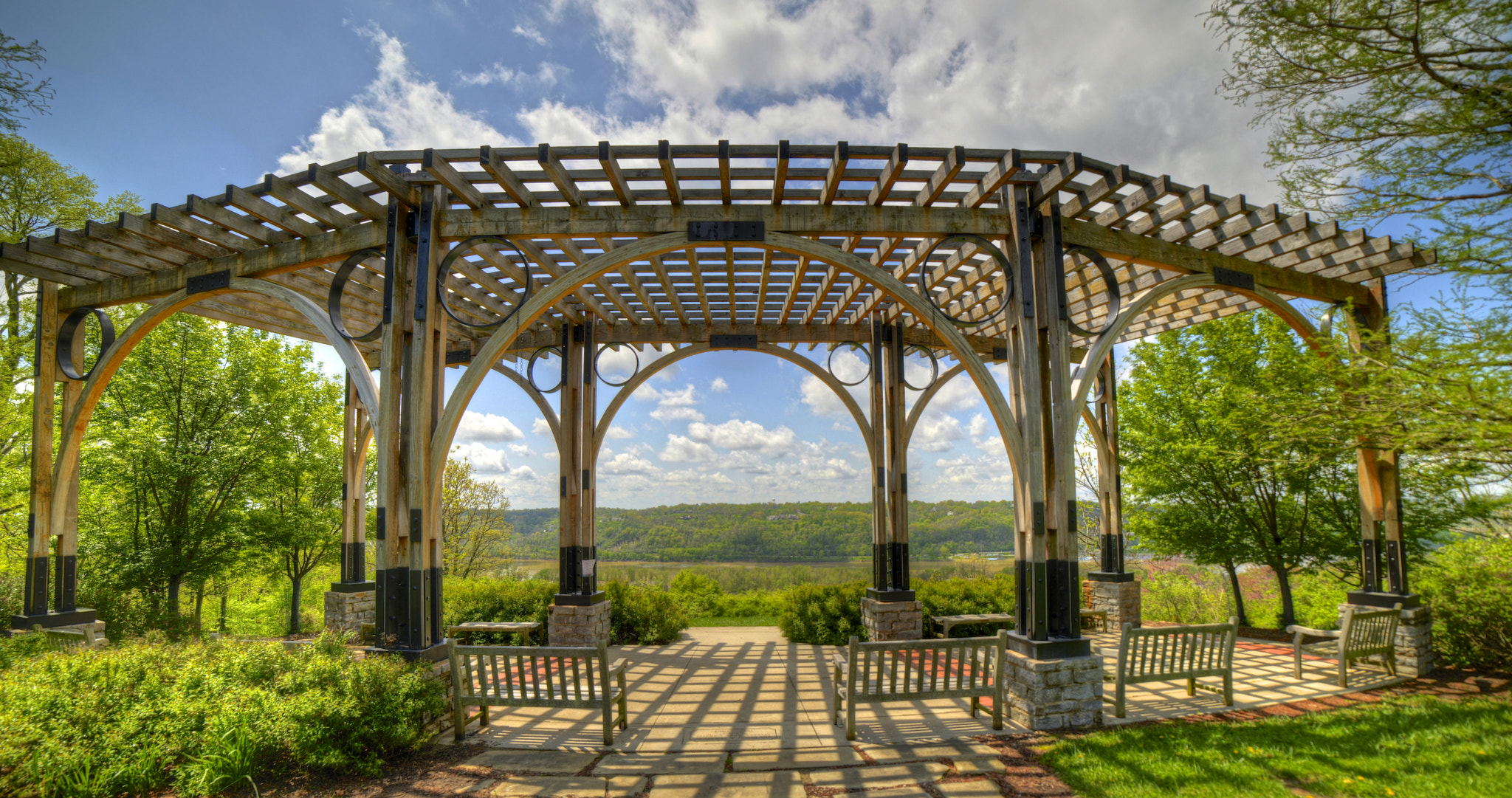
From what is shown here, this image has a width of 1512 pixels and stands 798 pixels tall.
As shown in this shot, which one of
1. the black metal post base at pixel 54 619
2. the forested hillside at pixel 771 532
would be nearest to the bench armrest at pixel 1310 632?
the black metal post base at pixel 54 619

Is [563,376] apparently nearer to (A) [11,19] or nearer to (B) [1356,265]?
(A) [11,19]

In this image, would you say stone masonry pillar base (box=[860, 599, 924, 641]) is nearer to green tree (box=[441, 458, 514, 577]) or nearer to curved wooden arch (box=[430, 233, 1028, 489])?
curved wooden arch (box=[430, 233, 1028, 489])

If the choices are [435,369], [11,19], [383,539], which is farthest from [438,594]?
[11,19]

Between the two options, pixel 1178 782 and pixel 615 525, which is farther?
pixel 615 525

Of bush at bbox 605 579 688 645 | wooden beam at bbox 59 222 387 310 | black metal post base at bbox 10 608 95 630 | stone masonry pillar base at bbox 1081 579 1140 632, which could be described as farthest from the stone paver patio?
black metal post base at bbox 10 608 95 630

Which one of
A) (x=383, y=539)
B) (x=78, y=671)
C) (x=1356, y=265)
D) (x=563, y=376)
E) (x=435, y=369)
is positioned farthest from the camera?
(x=563, y=376)

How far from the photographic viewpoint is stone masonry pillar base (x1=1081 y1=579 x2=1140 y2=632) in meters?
9.09

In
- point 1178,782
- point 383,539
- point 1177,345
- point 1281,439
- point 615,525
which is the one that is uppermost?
point 1177,345

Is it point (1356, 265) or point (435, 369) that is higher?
point (1356, 265)

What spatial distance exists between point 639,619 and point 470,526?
11147 mm

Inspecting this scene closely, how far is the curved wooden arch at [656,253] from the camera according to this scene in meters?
5.17

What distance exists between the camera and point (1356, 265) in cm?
688

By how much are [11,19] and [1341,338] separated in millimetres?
13050

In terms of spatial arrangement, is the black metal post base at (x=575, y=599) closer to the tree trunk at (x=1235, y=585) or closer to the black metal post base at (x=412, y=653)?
the black metal post base at (x=412, y=653)
